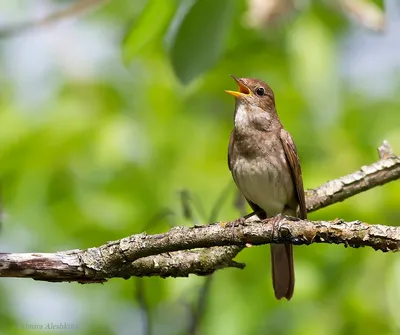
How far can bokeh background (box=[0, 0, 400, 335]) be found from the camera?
212 inches

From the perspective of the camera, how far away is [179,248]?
3.92m

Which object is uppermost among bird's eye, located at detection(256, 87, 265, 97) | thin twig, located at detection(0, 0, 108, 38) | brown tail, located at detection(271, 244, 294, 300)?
thin twig, located at detection(0, 0, 108, 38)

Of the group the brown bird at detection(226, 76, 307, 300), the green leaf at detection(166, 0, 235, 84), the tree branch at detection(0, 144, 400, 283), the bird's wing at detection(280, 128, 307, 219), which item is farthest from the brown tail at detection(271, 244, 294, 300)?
the green leaf at detection(166, 0, 235, 84)

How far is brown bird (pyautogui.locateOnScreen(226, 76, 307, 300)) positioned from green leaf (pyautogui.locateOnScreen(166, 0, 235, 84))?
156 centimetres

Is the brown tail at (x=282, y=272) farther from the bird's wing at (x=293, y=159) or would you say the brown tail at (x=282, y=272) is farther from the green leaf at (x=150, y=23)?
the green leaf at (x=150, y=23)

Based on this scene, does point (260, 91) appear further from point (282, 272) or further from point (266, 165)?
point (282, 272)

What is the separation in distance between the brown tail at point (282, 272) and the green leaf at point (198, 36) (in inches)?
71.6

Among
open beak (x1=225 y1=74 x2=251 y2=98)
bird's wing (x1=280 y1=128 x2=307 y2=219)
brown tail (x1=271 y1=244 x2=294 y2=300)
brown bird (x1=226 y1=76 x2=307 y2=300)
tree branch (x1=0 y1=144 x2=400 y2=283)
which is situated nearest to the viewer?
tree branch (x1=0 y1=144 x2=400 y2=283)

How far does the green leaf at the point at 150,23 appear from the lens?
4398 millimetres

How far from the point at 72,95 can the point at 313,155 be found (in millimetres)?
2580

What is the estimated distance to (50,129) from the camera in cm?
682

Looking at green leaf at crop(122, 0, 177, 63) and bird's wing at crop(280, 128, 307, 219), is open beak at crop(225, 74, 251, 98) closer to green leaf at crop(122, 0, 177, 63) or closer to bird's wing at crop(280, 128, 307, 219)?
bird's wing at crop(280, 128, 307, 219)

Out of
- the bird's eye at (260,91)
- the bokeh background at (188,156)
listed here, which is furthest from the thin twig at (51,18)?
the bird's eye at (260,91)

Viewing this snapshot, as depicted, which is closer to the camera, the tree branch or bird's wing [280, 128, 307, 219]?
the tree branch
